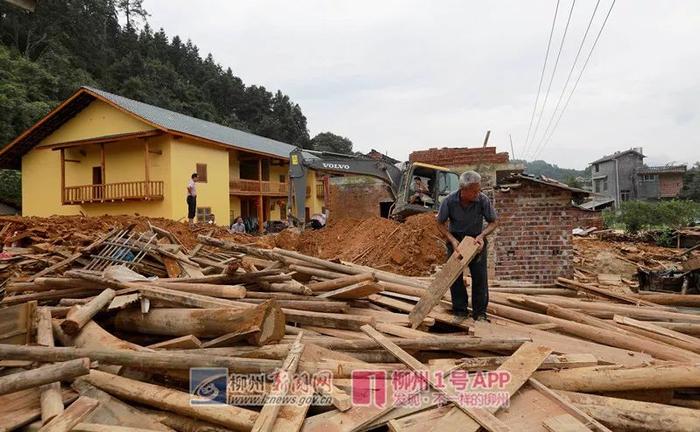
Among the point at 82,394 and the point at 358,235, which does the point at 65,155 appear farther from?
the point at 82,394

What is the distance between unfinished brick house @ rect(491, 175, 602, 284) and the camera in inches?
267

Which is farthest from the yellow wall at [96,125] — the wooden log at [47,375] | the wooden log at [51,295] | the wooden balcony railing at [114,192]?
the wooden log at [47,375]

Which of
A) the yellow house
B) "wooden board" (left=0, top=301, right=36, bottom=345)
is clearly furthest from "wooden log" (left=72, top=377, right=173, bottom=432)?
the yellow house

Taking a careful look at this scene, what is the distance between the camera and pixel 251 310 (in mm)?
3213

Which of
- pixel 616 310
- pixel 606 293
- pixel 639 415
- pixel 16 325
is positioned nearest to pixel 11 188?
pixel 16 325

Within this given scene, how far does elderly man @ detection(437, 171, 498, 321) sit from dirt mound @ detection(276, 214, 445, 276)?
4.52 meters

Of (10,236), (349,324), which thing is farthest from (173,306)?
(10,236)

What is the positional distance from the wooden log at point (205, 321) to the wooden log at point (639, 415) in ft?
6.53

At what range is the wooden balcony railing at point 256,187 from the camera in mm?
26000

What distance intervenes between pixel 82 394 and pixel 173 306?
1000 mm

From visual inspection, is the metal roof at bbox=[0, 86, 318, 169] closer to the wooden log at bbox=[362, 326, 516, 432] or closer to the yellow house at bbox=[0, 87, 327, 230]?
the yellow house at bbox=[0, 87, 327, 230]

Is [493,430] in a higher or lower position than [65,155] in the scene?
lower

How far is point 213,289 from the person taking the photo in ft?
13.2

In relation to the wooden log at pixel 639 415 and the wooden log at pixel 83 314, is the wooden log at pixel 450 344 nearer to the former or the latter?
the wooden log at pixel 639 415
